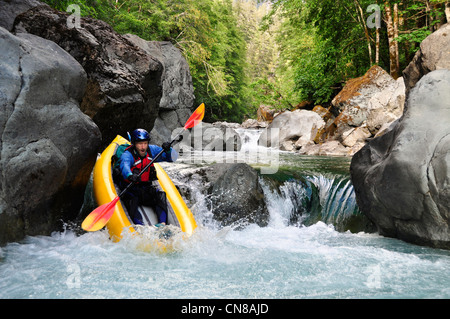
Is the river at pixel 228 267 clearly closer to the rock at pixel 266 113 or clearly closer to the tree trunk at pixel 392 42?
the tree trunk at pixel 392 42

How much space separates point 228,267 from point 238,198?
2106 millimetres

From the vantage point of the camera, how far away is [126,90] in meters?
5.37

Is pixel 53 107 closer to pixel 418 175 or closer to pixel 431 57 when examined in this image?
pixel 418 175

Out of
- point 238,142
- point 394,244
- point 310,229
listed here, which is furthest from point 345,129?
point 394,244

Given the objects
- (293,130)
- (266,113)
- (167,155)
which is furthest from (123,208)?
(266,113)

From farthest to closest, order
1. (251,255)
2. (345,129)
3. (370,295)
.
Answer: (345,129) < (251,255) < (370,295)

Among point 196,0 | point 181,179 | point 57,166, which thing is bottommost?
point 181,179

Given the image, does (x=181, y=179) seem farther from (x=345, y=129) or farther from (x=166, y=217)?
(x=345, y=129)

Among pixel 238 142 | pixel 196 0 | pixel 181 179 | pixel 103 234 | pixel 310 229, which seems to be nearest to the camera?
pixel 103 234

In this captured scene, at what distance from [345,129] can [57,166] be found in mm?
9742

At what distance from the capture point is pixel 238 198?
5.23 meters

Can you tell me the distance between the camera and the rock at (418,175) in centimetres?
353

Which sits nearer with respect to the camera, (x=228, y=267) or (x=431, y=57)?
(x=228, y=267)
